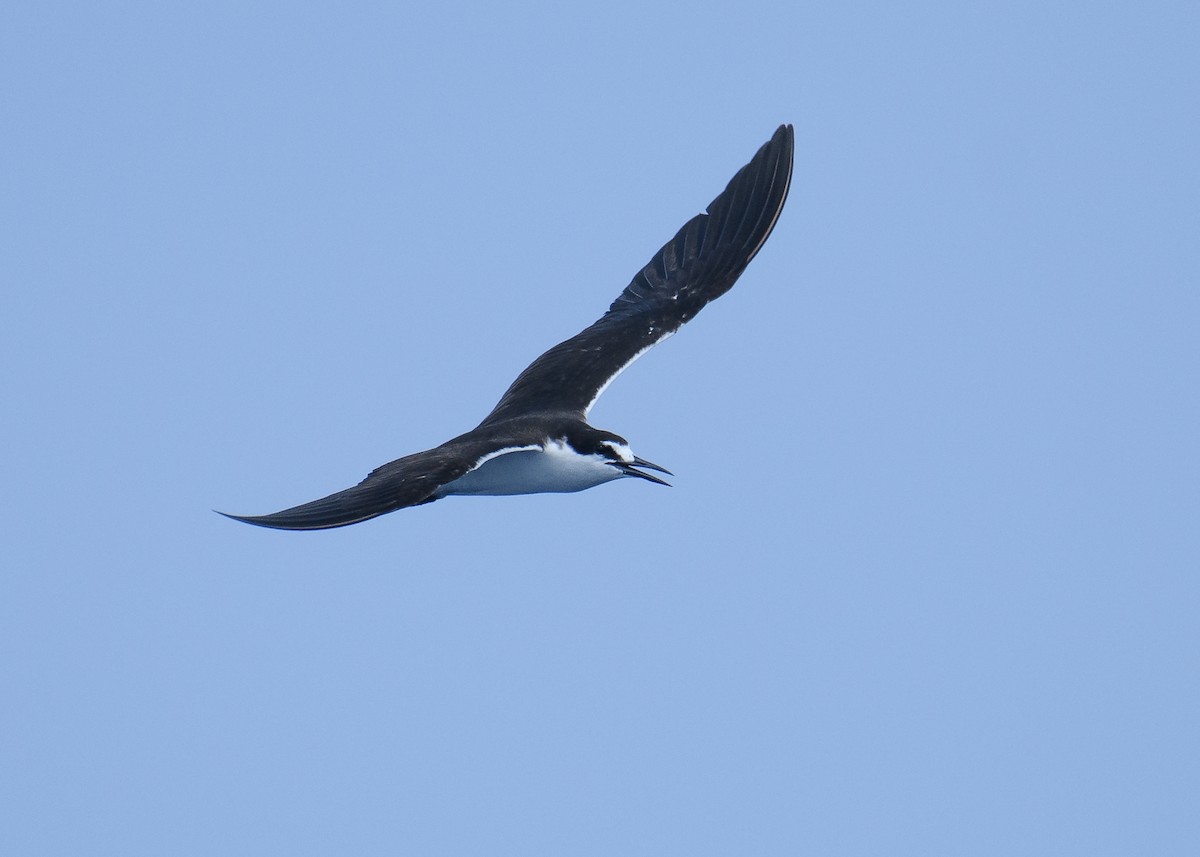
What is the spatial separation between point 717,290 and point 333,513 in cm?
701

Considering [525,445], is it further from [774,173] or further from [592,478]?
[774,173]

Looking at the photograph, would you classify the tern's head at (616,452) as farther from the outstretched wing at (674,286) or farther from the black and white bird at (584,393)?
the outstretched wing at (674,286)

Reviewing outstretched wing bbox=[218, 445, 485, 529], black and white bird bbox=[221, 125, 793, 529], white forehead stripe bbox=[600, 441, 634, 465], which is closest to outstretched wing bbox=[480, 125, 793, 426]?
black and white bird bbox=[221, 125, 793, 529]

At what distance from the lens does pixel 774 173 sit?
18328 mm

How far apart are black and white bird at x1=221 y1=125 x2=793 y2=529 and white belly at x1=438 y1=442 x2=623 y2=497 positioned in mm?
13

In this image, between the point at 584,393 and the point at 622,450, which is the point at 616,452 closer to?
the point at 622,450

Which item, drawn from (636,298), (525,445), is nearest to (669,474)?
(525,445)

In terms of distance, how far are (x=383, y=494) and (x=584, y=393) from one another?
14.7 feet

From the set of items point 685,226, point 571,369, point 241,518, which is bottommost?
point 241,518

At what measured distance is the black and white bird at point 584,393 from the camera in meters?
13.4

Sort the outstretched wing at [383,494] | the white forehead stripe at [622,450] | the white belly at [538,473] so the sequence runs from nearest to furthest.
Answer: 1. the outstretched wing at [383,494]
2. the white belly at [538,473]
3. the white forehead stripe at [622,450]

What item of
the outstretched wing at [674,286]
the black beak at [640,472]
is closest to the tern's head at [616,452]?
the black beak at [640,472]

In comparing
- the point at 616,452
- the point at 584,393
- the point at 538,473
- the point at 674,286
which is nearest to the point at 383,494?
the point at 538,473

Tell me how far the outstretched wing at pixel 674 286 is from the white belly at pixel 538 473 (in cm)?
145
